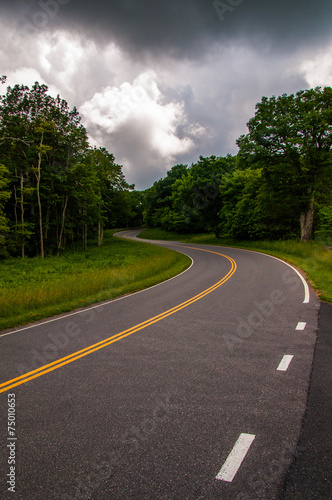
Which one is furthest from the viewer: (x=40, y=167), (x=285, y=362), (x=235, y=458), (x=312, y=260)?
(x=40, y=167)

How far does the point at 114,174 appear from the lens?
4450 cm

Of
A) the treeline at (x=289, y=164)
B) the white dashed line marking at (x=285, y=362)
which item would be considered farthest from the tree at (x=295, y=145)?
the white dashed line marking at (x=285, y=362)

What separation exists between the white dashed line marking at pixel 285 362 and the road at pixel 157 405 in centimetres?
4

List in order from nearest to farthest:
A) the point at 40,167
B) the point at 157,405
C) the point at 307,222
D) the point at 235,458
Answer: the point at 235,458 < the point at 157,405 < the point at 307,222 < the point at 40,167

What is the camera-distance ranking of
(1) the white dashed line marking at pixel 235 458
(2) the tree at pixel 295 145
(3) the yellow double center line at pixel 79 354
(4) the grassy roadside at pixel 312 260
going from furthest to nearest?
(2) the tree at pixel 295 145 < (4) the grassy roadside at pixel 312 260 < (3) the yellow double center line at pixel 79 354 < (1) the white dashed line marking at pixel 235 458

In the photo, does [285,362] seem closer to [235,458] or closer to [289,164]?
[235,458]

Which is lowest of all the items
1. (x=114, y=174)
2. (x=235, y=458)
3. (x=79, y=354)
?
(x=79, y=354)

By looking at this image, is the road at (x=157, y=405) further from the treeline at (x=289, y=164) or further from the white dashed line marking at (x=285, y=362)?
the treeline at (x=289, y=164)

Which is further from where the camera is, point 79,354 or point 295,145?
point 295,145

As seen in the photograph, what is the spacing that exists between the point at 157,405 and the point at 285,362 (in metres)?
2.73

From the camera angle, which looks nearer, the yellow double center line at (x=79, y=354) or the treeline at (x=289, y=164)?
the yellow double center line at (x=79, y=354)

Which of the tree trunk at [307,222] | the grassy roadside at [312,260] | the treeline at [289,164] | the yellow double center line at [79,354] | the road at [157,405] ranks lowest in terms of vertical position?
the yellow double center line at [79,354]

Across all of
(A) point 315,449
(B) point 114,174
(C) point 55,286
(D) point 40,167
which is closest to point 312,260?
(C) point 55,286

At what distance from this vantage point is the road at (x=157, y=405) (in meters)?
2.92
